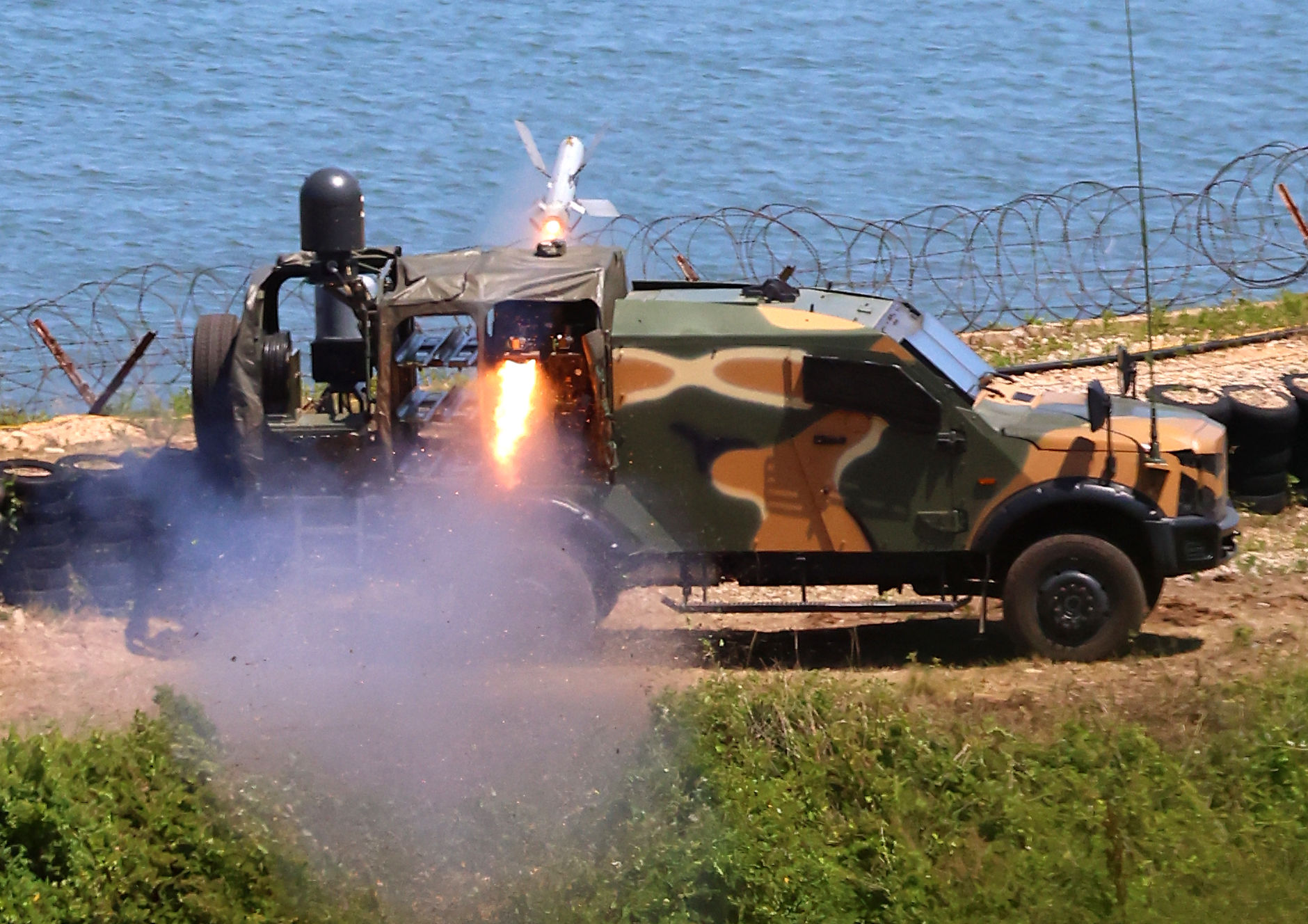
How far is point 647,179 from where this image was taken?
37.3 m

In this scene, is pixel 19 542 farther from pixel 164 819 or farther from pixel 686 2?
pixel 686 2

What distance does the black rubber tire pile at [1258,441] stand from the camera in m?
15.2

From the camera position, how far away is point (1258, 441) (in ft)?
50.1

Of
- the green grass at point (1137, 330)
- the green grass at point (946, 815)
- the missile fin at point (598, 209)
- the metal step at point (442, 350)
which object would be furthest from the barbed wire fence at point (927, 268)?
the green grass at point (946, 815)

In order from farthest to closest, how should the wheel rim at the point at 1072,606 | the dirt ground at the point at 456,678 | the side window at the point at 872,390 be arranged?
the wheel rim at the point at 1072,606 → the side window at the point at 872,390 → the dirt ground at the point at 456,678

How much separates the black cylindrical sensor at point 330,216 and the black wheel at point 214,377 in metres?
0.93

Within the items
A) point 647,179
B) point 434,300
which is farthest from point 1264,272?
point 434,300

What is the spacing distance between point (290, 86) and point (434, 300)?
32.8m

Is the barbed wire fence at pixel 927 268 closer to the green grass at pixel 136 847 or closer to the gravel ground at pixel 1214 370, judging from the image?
the gravel ground at pixel 1214 370

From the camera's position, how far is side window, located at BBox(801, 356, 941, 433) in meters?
11.5

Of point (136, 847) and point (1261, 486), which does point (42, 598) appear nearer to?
point (136, 847)

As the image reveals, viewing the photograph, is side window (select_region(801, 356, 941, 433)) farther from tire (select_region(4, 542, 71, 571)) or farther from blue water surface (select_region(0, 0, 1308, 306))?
blue water surface (select_region(0, 0, 1308, 306))

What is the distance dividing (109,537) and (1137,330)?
11718mm

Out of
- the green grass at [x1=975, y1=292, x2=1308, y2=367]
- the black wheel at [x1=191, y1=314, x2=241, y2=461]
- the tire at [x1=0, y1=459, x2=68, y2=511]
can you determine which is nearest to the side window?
the black wheel at [x1=191, y1=314, x2=241, y2=461]
